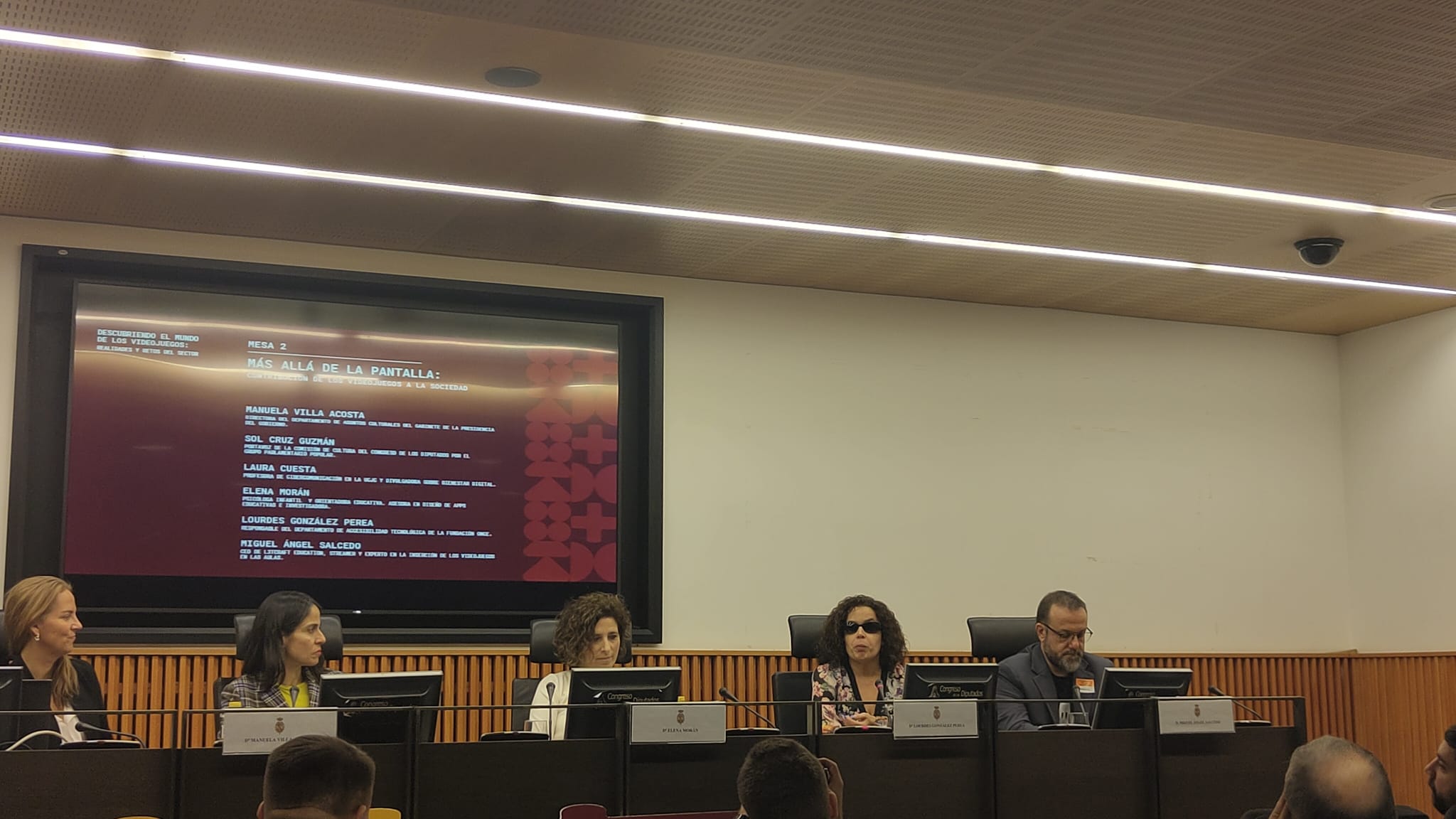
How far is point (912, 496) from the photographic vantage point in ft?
26.6

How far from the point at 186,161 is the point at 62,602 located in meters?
2.00

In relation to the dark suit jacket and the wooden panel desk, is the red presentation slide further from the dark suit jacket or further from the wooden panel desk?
the wooden panel desk

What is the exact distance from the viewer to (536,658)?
5688mm

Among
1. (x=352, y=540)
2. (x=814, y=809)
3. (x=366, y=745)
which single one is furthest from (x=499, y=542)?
(x=814, y=809)

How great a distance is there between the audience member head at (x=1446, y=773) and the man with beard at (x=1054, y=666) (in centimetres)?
158

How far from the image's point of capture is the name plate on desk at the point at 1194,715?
486cm

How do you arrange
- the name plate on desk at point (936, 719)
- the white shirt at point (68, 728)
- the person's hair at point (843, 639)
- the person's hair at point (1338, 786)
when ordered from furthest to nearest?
the person's hair at point (843, 639) < the name plate on desk at point (936, 719) < the white shirt at point (68, 728) < the person's hair at point (1338, 786)

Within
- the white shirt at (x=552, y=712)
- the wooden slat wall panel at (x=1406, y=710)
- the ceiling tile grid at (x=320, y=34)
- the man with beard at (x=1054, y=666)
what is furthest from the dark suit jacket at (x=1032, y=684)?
the wooden slat wall panel at (x=1406, y=710)

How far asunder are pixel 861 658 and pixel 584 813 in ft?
6.28

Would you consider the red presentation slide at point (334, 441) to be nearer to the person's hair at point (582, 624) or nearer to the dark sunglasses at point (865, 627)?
the person's hair at point (582, 624)

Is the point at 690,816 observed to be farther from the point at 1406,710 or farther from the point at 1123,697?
the point at 1406,710

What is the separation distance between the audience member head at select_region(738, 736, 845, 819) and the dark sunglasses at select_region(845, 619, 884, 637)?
293 centimetres

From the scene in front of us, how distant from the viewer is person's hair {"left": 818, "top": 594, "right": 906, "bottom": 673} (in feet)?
Answer: 18.6

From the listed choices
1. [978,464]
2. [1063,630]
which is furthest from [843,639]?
[978,464]
